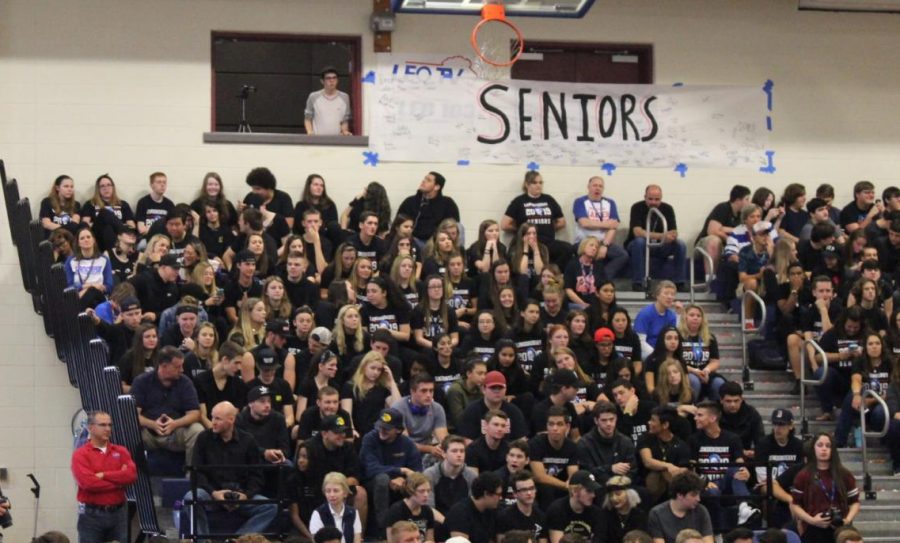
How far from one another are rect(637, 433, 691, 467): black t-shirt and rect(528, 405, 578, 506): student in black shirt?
2.30 feet

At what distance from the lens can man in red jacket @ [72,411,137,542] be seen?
13289 millimetres

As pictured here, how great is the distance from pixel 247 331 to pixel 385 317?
1.40m

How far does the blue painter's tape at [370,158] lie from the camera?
19.1 meters

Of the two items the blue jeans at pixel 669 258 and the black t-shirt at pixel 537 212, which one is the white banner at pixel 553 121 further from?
the blue jeans at pixel 669 258

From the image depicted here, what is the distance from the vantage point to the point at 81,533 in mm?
13398

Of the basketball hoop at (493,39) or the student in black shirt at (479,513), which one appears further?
the basketball hoop at (493,39)

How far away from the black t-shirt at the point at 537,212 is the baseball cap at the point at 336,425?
5897 millimetres

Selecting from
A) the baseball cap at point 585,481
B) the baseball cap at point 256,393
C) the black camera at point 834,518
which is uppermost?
the baseball cap at point 256,393

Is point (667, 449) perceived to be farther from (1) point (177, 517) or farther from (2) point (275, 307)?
(1) point (177, 517)

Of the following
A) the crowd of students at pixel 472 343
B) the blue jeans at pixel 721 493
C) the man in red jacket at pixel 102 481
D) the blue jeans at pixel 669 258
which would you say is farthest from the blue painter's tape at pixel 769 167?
the man in red jacket at pixel 102 481

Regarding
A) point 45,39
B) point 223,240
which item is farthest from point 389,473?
point 45,39

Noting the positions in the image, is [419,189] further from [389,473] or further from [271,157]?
[389,473]

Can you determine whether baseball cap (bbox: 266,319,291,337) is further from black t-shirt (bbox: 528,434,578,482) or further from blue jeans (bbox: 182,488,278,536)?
black t-shirt (bbox: 528,434,578,482)

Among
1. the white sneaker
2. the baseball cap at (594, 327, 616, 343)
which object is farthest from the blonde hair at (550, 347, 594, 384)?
the white sneaker
